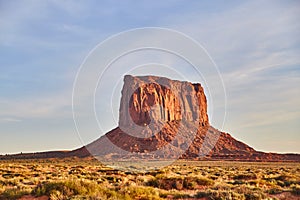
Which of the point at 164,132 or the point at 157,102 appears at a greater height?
the point at 157,102

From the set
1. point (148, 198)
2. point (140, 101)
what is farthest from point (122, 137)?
point (148, 198)

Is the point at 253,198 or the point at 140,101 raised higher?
the point at 140,101

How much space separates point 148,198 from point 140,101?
411 feet

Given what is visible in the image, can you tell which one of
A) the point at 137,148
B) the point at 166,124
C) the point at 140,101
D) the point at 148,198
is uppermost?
the point at 140,101

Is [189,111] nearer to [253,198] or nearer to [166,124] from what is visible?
[166,124]

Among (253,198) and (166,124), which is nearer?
(253,198)

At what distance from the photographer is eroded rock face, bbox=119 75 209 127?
13175 cm

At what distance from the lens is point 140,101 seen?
138000mm

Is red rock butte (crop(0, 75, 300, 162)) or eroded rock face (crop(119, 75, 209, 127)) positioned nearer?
red rock butte (crop(0, 75, 300, 162))

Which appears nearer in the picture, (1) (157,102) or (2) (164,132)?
(2) (164,132)

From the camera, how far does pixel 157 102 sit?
137 metres

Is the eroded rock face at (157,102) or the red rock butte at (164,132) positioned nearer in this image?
the red rock butte at (164,132)

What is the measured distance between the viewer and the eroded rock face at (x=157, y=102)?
432ft

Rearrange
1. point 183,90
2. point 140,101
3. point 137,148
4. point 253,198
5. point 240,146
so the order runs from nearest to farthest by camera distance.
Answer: point 253,198
point 137,148
point 240,146
point 140,101
point 183,90
